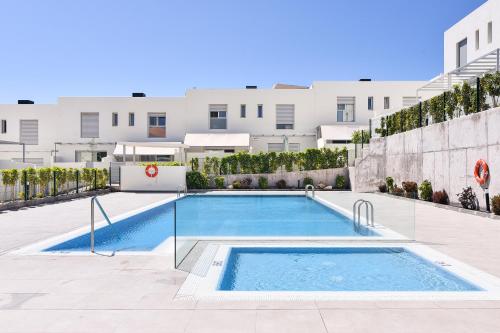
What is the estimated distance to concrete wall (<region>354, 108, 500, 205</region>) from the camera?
14.4m

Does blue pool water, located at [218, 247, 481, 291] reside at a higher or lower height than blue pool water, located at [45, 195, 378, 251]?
lower

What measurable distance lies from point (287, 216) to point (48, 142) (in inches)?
1388

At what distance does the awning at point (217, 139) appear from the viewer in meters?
35.5

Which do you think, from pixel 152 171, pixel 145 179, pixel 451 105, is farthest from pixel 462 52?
pixel 145 179

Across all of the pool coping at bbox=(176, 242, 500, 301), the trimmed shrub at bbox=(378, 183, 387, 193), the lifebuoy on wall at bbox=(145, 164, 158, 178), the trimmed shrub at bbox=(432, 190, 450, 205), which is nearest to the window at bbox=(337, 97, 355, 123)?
the trimmed shrub at bbox=(378, 183, 387, 193)

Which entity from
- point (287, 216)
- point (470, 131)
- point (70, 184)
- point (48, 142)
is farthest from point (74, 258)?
point (48, 142)

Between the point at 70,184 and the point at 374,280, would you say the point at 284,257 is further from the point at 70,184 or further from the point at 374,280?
the point at 70,184

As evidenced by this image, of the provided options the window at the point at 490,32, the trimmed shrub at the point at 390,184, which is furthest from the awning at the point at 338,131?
the window at the point at 490,32

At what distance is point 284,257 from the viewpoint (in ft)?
27.8

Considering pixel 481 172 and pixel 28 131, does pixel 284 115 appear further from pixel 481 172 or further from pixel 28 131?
pixel 28 131

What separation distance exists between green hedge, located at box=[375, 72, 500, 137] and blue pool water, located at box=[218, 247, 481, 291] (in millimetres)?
9668

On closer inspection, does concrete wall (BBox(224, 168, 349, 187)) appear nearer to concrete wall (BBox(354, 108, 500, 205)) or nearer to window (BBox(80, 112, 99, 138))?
concrete wall (BBox(354, 108, 500, 205))

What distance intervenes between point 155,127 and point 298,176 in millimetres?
16587

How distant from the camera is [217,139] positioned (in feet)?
119
